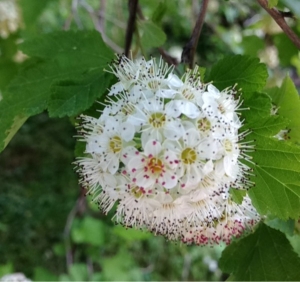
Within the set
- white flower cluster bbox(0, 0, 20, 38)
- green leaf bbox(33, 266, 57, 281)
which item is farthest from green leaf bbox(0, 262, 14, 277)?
white flower cluster bbox(0, 0, 20, 38)

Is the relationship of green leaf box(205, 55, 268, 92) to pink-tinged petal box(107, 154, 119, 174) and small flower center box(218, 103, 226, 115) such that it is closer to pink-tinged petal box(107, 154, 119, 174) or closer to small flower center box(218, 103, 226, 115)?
small flower center box(218, 103, 226, 115)

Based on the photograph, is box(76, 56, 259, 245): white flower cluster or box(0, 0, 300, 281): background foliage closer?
box(76, 56, 259, 245): white flower cluster

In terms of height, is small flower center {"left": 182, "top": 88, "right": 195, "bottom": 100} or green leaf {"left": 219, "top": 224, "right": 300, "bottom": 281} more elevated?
small flower center {"left": 182, "top": 88, "right": 195, "bottom": 100}

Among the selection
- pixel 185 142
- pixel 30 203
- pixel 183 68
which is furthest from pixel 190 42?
pixel 30 203

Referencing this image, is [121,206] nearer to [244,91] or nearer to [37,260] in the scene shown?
[244,91]

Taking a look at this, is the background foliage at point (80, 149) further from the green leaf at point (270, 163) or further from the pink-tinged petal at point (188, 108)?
the pink-tinged petal at point (188, 108)

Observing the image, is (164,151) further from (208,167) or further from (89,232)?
(89,232)
